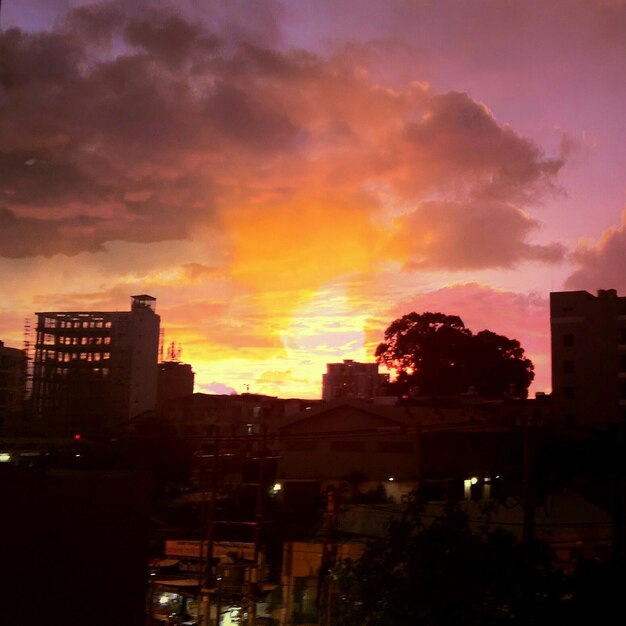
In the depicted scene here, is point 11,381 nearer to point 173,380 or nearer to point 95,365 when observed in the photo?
point 95,365

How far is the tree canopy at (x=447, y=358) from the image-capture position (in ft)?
149

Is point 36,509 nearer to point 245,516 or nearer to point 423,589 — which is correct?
point 423,589

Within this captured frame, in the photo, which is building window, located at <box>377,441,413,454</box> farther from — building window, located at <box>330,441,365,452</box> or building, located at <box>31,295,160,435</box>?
building, located at <box>31,295,160,435</box>

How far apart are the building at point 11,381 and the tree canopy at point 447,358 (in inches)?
1003

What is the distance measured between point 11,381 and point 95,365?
749 centimetres

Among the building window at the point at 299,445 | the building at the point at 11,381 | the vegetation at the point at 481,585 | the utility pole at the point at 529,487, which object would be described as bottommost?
the vegetation at the point at 481,585

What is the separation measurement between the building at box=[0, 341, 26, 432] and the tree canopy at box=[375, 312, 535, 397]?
25.5 m

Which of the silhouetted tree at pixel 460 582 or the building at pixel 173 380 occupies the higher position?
the building at pixel 173 380

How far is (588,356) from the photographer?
41625 mm

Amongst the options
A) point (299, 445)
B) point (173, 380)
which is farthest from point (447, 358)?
point (173, 380)

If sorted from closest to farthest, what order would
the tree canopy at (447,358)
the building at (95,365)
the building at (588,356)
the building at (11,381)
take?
the building at (588,356) → the tree canopy at (447,358) → the building at (95,365) → the building at (11,381)

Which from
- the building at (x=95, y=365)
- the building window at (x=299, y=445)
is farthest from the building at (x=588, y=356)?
the building at (x=95, y=365)

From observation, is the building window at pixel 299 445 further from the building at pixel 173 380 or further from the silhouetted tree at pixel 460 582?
the building at pixel 173 380

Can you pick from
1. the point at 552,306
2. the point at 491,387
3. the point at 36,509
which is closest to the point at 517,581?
the point at 36,509
